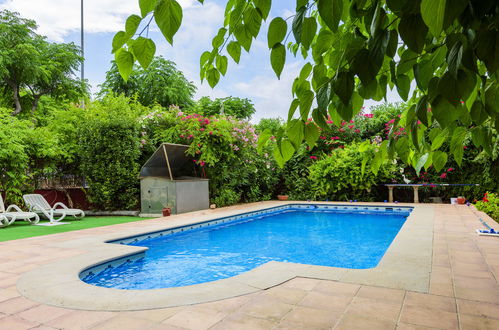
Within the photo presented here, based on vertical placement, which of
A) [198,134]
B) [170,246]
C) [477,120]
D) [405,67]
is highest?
[198,134]

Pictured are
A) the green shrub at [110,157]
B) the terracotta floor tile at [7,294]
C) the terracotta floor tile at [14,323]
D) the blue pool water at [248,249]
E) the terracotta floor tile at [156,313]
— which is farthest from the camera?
the green shrub at [110,157]

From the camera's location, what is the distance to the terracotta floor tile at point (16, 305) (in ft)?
10.6

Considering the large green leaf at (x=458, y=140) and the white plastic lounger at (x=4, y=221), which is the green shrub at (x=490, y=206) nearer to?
the large green leaf at (x=458, y=140)

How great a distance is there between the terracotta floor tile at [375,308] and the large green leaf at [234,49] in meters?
2.56

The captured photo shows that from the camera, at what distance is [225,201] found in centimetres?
1380


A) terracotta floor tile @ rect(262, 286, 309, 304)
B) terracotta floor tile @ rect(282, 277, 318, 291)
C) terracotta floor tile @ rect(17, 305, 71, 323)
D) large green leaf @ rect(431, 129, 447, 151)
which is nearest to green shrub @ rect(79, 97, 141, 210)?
terracotta floor tile @ rect(17, 305, 71, 323)

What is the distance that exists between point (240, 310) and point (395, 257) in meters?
2.88

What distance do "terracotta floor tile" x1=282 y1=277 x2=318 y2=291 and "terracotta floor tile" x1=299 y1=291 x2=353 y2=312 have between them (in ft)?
0.78

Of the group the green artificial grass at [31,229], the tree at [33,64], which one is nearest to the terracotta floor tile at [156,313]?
the green artificial grass at [31,229]

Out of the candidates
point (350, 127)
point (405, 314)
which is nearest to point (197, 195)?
point (350, 127)

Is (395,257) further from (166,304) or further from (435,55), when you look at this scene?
(435,55)

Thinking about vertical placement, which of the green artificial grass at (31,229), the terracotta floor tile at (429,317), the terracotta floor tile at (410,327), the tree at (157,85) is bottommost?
the green artificial grass at (31,229)

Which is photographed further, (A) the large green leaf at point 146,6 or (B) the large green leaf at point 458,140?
(B) the large green leaf at point 458,140

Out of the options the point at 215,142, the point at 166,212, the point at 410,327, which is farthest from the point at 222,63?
the point at 215,142
